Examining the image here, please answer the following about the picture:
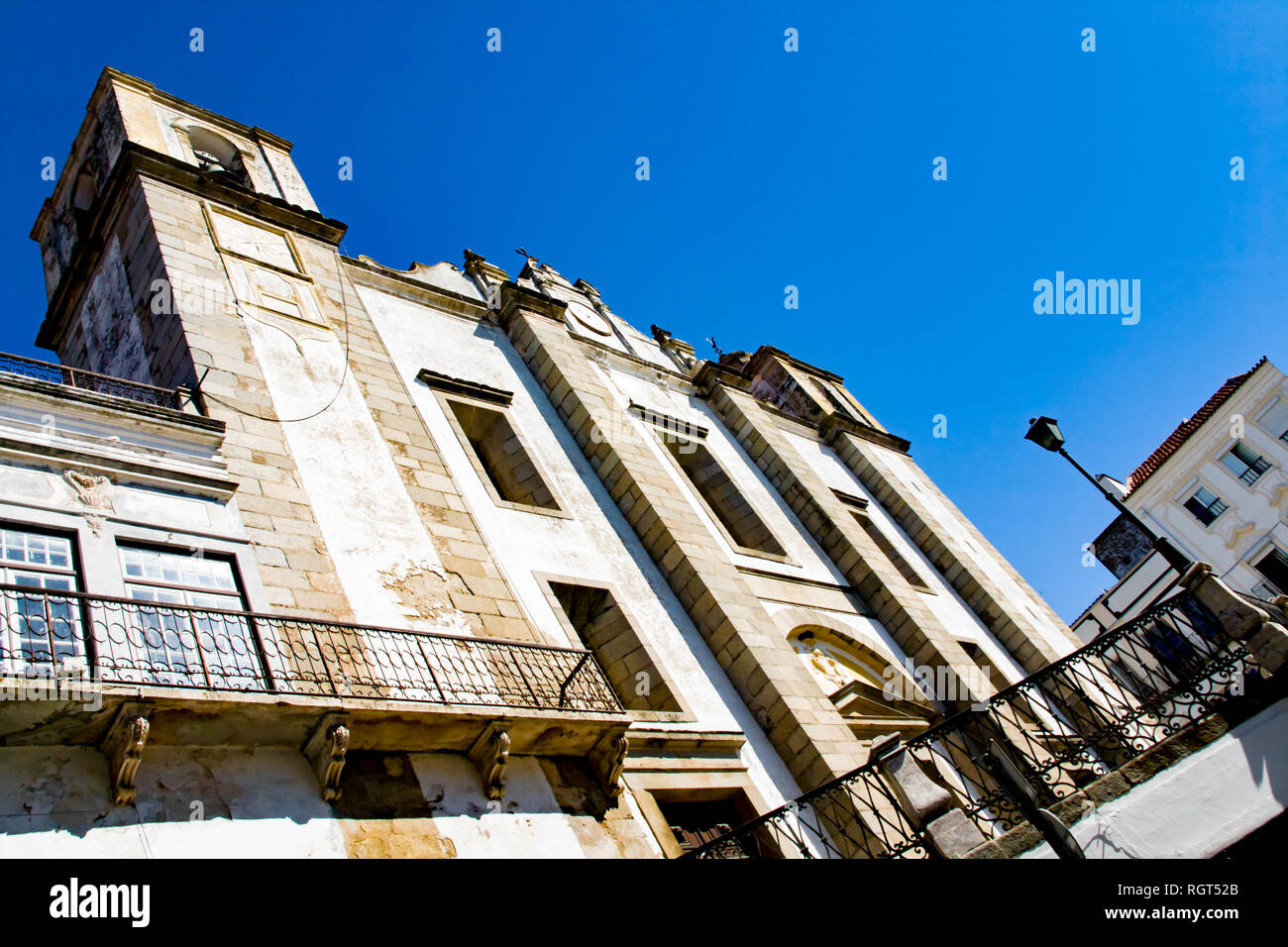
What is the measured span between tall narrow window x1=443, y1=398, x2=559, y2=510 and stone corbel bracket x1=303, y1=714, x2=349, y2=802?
19.6ft

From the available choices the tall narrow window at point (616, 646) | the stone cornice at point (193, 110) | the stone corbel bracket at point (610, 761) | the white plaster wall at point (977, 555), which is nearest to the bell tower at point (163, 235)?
the stone cornice at point (193, 110)

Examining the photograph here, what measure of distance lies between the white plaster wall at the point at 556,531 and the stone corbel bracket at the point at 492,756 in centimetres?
240

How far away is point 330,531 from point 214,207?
6811 mm

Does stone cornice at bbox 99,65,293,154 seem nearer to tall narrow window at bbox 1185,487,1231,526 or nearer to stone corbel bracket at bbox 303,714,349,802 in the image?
stone corbel bracket at bbox 303,714,349,802

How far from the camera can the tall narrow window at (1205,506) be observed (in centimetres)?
3331

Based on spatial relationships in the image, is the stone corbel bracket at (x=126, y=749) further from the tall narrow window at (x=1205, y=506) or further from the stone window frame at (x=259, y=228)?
the tall narrow window at (x=1205, y=506)

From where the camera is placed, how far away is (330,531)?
8.98 m

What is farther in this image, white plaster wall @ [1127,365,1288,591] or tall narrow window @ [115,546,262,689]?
white plaster wall @ [1127,365,1288,591]

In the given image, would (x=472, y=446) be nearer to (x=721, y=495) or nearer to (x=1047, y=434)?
(x=721, y=495)

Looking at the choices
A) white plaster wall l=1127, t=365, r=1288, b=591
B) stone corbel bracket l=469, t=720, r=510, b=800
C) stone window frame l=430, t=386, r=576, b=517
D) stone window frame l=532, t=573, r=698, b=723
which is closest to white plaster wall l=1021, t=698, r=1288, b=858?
stone window frame l=532, t=573, r=698, b=723

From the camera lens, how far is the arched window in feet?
50.3

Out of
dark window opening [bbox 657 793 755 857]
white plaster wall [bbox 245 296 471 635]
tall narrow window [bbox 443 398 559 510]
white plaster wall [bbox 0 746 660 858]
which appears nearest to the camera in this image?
white plaster wall [bbox 0 746 660 858]
